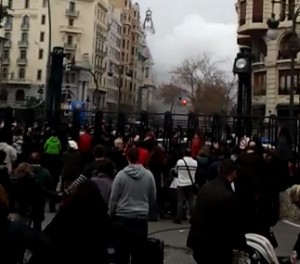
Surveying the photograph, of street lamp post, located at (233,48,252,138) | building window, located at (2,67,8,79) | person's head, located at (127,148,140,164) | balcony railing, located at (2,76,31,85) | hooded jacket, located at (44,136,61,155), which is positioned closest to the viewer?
person's head, located at (127,148,140,164)

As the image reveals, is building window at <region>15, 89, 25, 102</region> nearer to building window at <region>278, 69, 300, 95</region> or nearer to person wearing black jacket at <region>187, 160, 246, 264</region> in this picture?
building window at <region>278, 69, 300, 95</region>

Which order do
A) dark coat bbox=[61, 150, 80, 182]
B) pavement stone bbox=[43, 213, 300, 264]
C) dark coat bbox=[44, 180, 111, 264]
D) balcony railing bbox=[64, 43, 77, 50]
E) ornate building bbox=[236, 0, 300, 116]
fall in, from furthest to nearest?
balcony railing bbox=[64, 43, 77, 50]
ornate building bbox=[236, 0, 300, 116]
dark coat bbox=[61, 150, 80, 182]
pavement stone bbox=[43, 213, 300, 264]
dark coat bbox=[44, 180, 111, 264]

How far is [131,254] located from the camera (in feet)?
23.7

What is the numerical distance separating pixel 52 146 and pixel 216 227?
9.89 m

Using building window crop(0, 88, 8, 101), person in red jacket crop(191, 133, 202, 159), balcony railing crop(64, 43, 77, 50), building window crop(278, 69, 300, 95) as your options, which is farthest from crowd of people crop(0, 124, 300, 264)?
building window crop(0, 88, 8, 101)

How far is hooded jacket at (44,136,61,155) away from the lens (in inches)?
626

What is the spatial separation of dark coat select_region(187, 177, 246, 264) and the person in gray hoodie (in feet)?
2.78

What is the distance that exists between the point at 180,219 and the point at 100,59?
9141cm

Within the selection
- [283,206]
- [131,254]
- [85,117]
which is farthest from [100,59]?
[131,254]

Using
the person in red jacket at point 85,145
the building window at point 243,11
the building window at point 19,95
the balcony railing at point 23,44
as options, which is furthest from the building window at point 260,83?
the balcony railing at point 23,44

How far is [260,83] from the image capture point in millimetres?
53594

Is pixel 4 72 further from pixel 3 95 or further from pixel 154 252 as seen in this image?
pixel 154 252

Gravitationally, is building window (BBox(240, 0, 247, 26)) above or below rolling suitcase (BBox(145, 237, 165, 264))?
above

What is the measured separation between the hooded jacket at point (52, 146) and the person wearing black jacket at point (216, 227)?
963 centimetres
